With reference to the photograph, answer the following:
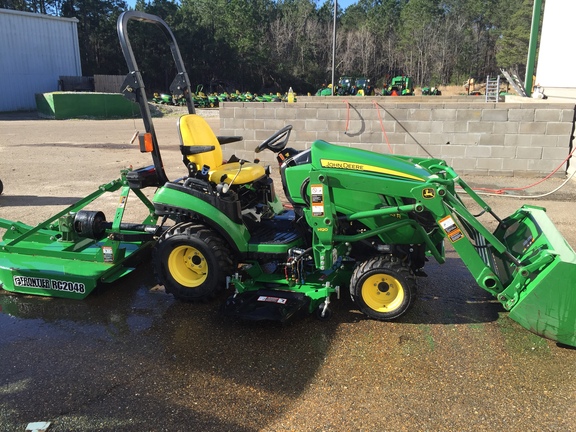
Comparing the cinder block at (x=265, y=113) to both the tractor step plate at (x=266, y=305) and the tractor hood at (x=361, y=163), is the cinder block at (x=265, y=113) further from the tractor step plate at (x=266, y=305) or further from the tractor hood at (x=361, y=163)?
the tractor step plate at (x=266, y=305)

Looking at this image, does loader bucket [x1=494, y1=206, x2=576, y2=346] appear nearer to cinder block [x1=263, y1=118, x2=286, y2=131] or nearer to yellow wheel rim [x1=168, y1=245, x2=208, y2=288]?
yellow wheel rim [x1=168, y1=245, x2=208, y2=288]

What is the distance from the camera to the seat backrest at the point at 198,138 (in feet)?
14.1

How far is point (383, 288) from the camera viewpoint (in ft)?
12.2

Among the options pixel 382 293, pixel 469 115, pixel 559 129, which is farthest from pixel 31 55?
pixel 382 293

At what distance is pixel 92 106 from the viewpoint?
2605cm

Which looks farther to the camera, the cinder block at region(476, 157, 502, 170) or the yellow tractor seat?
the cinder block at region(476, 157, 502, 170)

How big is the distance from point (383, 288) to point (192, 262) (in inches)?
61.6

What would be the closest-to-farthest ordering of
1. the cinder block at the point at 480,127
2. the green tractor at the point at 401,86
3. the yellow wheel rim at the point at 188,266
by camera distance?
1. the yellow wheel rim at the point at 188,266
2. the cinder block at the point at 480,127
3. the green tractor at the point at 401,86

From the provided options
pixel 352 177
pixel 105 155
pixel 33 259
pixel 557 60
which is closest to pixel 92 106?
pixel 105 155

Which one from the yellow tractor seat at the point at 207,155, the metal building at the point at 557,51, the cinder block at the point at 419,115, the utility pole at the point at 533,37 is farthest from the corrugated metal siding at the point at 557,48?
the yellow tractor seat at the point at 207,155

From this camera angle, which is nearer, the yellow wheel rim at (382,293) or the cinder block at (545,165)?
the yellow wheel rim at (382,293)

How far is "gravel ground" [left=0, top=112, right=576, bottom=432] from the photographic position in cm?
268

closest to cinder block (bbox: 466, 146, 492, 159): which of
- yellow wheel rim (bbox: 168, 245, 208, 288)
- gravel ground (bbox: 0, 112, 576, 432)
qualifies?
gravel ground (bbox: 0, 112, 576, 432)

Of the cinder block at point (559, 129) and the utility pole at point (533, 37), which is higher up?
the utility pole at point (533, 37)
